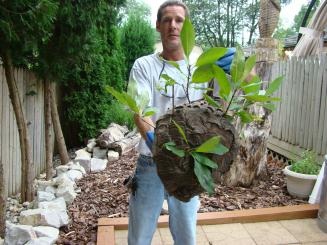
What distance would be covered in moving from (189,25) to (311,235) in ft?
9.69

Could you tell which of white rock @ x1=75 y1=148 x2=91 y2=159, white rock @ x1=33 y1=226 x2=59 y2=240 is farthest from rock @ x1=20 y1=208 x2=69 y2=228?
white rock @ x1=75 y1=148 x2=91 y2=159

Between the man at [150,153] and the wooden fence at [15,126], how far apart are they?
8.02 ft

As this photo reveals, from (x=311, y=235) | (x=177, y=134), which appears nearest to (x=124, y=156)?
(x=311, y=235)

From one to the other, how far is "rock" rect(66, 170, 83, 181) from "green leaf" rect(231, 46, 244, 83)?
3.87m

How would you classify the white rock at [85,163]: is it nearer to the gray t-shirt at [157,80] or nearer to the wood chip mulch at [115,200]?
the wood chip mulch at [115,200]

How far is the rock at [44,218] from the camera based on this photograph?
3.24m

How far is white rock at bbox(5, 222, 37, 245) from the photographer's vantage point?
2.92 meters

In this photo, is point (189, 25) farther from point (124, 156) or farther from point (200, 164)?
point (124, 156)

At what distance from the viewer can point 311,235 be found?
3432 mm

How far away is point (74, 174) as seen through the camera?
4910 mm

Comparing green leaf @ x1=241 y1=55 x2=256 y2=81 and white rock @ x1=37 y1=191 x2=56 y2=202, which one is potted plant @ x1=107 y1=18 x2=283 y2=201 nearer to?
green leaf @ x1=241 y1=55 x2=256 y2=81

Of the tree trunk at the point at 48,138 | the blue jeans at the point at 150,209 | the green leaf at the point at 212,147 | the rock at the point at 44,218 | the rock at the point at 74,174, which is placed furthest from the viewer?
the tree trunk at the point at 48,138

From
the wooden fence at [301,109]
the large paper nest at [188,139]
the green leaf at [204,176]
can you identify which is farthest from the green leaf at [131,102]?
the wooden fence at [301,109]

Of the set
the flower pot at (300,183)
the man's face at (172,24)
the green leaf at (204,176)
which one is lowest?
the flower pot at (300,183)
